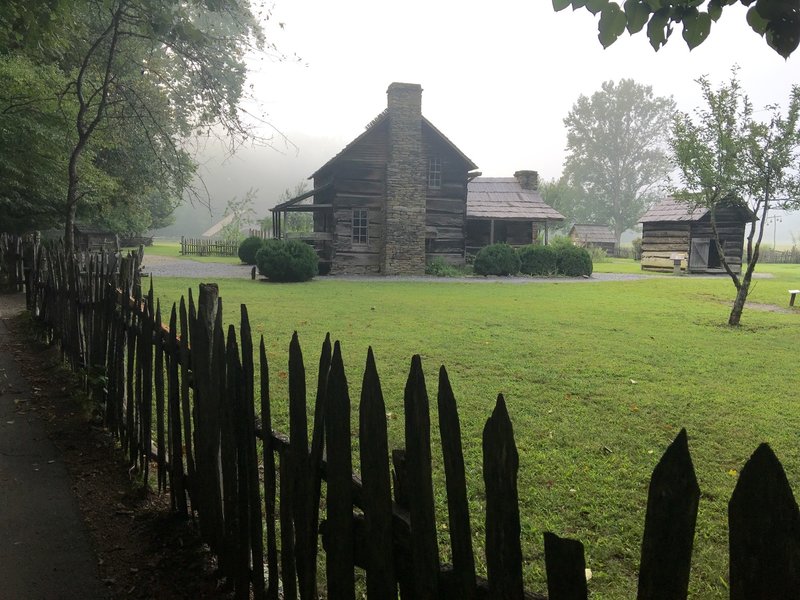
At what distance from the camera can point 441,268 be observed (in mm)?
27438

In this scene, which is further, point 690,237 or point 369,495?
point 690,237

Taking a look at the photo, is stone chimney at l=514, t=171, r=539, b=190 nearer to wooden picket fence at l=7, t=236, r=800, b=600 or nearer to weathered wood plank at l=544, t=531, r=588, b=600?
wooden picket fence at l=7, t=236, r=800, b=600

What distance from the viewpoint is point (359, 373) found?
743cm

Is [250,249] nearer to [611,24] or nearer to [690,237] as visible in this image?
[690,237]

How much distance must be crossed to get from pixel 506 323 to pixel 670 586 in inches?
430

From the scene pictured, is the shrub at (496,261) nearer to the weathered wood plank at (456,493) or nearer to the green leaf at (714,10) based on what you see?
the green leaf at (714,10)

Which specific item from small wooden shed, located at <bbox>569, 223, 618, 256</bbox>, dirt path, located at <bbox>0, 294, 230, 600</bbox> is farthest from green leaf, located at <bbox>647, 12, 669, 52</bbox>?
small wooden shed, located at <bbox>569, 223, 618, 256</bbox>

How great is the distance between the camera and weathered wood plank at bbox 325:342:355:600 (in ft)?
6.41

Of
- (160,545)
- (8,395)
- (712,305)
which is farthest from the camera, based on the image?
(712,305)

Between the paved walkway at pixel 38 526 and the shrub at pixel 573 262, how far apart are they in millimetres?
25466

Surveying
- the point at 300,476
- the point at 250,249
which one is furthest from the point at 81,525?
the point at 250,249

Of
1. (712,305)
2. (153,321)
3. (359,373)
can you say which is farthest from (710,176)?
(153,321)

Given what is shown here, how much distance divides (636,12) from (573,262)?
2543 cm

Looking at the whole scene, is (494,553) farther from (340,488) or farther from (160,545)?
(160,545)
